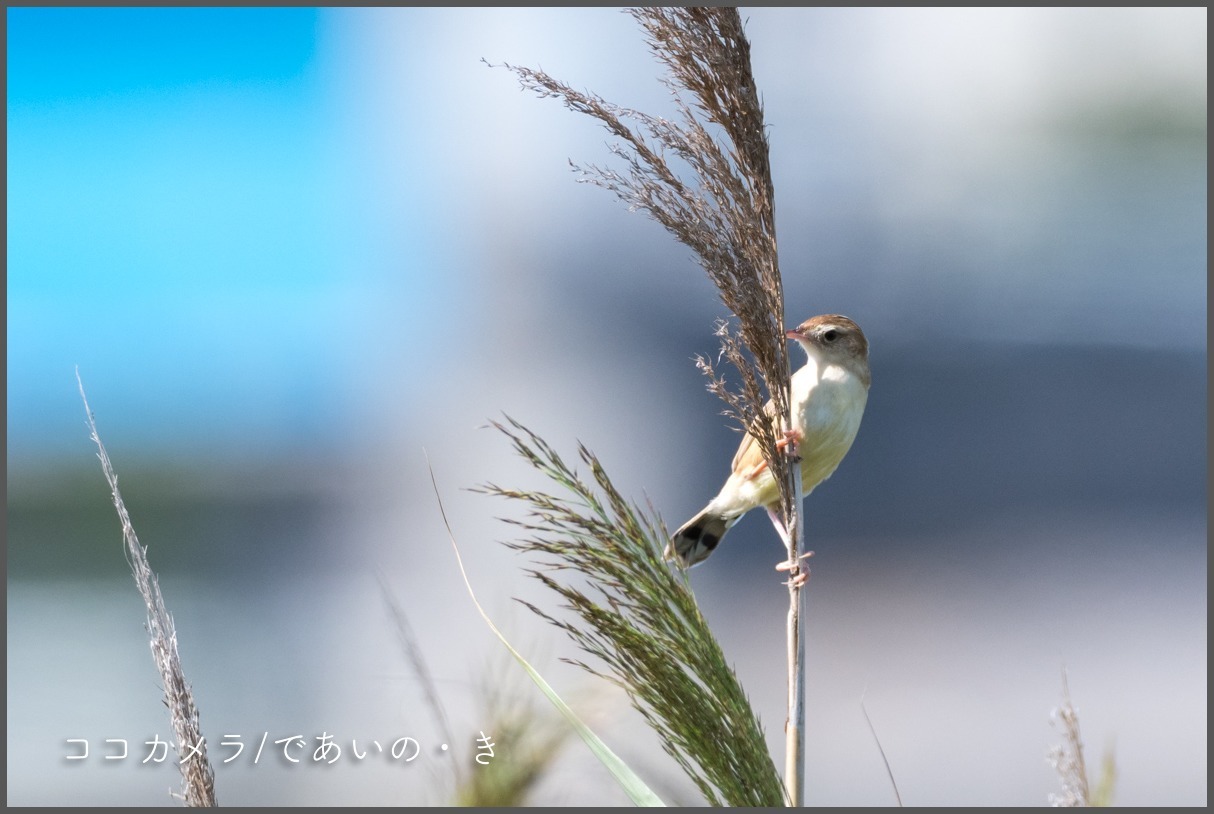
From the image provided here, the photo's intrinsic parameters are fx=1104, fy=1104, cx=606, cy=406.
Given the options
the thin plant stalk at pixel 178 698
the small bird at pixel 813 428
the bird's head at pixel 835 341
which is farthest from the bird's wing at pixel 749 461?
the thin plant stalk at pixel 178 698

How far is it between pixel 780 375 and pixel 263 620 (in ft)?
25.2

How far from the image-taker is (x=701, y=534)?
2.70m

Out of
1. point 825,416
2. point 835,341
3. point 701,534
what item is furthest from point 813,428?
point 701,534

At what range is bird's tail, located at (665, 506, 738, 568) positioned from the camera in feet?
8.66

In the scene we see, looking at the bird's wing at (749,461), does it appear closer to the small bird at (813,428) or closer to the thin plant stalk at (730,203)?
the small bird at (813,428)

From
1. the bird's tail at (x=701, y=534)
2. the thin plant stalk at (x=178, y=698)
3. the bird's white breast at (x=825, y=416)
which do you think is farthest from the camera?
the bird's tail at (x=701, y=534)

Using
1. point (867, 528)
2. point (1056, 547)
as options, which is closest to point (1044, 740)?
point (1056, 547)

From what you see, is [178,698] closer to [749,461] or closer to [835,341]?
[749,461]

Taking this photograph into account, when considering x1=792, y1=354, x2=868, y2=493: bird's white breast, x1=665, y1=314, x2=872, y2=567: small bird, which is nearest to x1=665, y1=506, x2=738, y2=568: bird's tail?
x1=665, y1=314, x2=872, y2=567: small bird

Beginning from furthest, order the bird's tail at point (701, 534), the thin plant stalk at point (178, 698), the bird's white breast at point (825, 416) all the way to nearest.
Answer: the bird's tail at point (701, 534) < the bird's white breast at point (825, 416) < the thin plant stalk at point (178, 698)

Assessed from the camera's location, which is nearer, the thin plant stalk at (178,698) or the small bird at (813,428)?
the thin plant stalk at (178,698)

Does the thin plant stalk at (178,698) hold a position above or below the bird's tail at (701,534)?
above

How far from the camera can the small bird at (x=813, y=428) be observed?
244 cm

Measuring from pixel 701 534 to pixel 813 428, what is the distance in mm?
437
